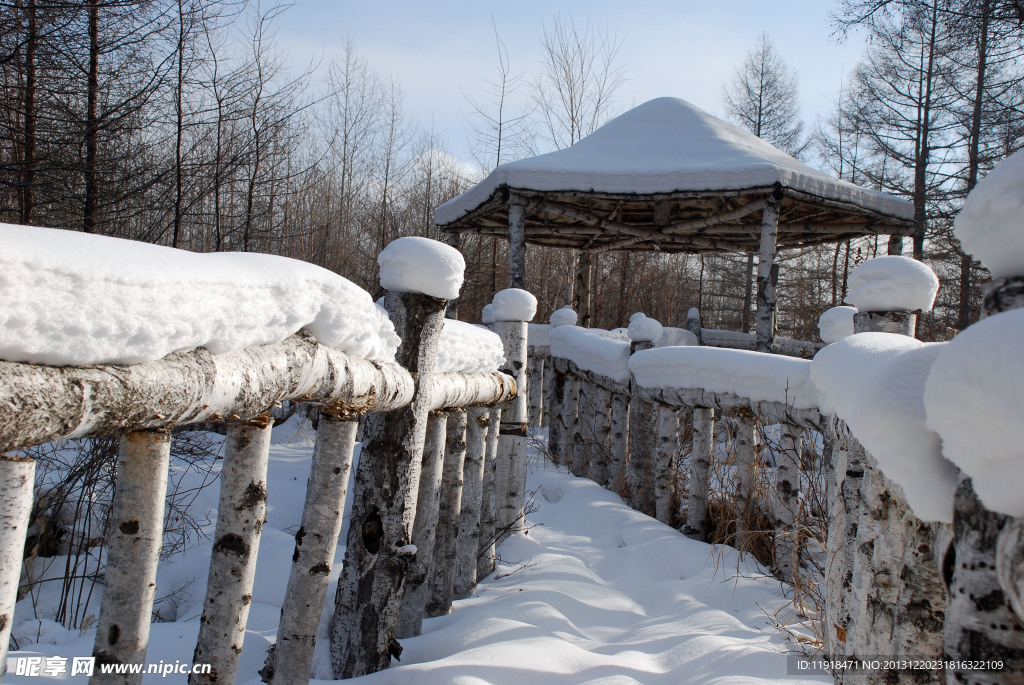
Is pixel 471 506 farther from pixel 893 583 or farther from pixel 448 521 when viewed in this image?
pixel 893 583

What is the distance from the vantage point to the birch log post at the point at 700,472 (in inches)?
157

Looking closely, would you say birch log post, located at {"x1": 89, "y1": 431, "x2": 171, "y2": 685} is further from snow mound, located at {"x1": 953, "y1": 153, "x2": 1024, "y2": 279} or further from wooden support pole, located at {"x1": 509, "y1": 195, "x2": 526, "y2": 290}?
wooden support pole, located at {"x1": 509, "y1": 195, "x2": 526, "y2": 290}

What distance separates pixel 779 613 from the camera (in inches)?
115

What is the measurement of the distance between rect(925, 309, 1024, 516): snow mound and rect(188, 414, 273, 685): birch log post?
4.13 feet

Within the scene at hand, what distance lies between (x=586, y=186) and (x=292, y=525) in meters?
4.92

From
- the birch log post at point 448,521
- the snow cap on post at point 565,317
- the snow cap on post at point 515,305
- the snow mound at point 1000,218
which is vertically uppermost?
the snow cap on post at point 565,317

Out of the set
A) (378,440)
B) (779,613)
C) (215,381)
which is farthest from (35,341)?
(779,613)

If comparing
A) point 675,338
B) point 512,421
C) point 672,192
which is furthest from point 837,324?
point 675,338

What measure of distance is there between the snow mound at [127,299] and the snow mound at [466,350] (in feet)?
3.69

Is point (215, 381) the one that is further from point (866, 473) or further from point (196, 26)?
point (196, 26)

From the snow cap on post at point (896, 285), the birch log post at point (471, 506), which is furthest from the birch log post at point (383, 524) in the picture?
the snow cap on post at point (896, 285)

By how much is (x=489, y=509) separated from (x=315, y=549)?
78.6 inches

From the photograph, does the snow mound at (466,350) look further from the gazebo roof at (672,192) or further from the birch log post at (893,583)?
the gazebo roof at (672,192)

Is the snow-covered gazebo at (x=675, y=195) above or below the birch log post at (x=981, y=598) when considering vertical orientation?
above
